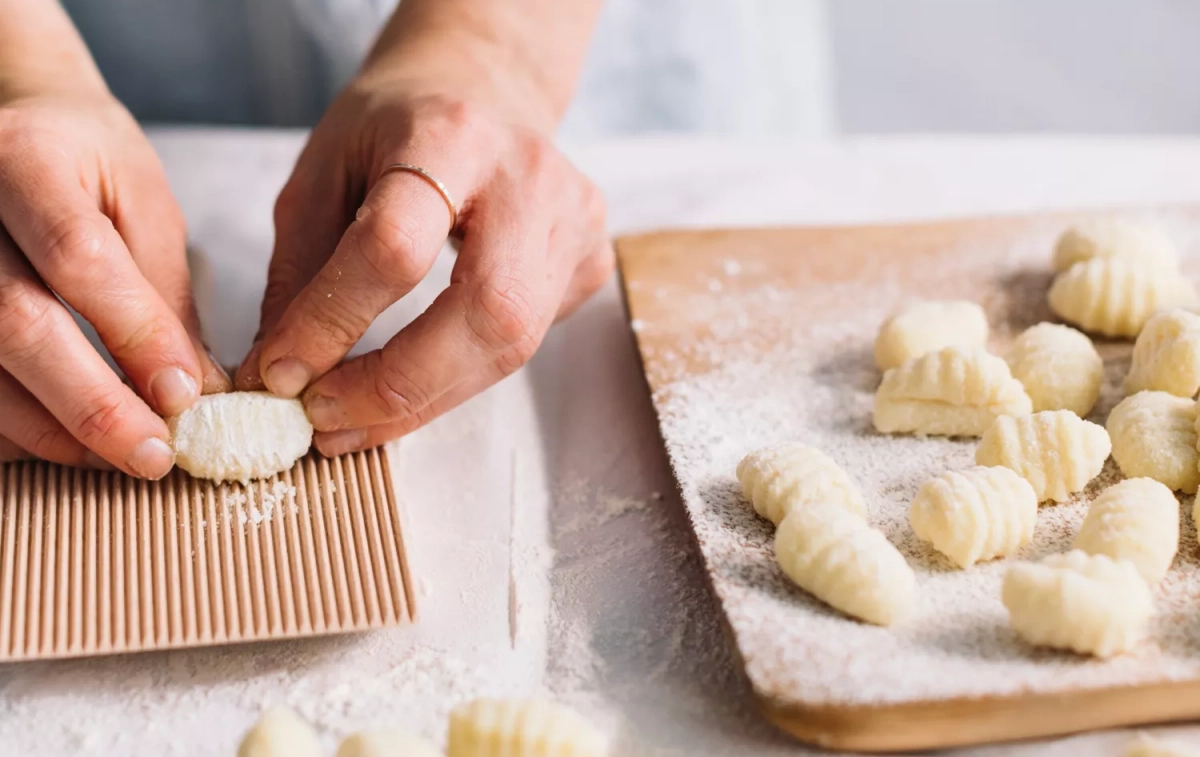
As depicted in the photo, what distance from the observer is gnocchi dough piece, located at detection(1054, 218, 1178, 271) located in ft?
5.15

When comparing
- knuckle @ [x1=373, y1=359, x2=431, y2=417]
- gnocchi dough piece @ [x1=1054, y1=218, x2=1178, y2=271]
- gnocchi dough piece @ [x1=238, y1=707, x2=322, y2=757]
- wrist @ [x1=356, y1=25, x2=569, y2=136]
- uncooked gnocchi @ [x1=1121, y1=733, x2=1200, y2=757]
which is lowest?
gnocchi dough piece @ [x1=238, y1=707, x2=322, y2=757]

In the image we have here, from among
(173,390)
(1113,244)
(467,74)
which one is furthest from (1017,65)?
(173,390)

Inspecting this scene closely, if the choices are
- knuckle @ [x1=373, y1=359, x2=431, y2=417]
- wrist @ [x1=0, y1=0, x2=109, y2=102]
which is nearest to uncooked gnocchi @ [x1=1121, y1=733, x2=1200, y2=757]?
knuckle @ [x1=373, y1=359, x2=431, y2=417]

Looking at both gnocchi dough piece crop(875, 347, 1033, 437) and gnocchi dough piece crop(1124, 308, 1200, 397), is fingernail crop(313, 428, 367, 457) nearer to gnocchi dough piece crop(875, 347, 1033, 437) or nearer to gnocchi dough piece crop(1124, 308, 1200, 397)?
gnocchi dough piece crop(875, 347, 1033, 437)

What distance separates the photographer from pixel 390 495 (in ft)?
4.04

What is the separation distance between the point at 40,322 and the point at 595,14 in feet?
3.24

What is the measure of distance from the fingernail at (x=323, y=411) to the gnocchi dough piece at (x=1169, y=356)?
924 mm

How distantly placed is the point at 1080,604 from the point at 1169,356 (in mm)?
479

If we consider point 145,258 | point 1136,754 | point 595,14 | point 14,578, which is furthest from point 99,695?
point 595,14

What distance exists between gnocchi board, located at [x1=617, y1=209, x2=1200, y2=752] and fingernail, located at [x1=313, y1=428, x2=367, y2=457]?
0.35 meters

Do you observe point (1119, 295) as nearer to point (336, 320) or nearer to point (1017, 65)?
point (336, 320)

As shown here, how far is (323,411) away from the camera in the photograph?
4.08ft

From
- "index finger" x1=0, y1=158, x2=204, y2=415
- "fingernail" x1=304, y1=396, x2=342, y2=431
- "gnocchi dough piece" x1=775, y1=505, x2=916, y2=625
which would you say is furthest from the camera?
"fingernail" x1=304, y1=396, x2=342, y2=431

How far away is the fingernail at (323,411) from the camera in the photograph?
1242 mm
